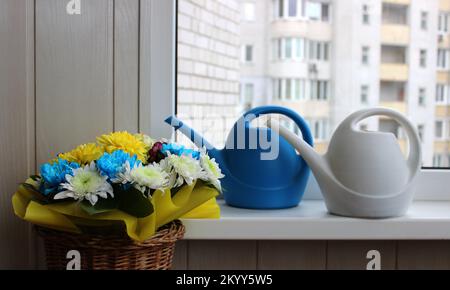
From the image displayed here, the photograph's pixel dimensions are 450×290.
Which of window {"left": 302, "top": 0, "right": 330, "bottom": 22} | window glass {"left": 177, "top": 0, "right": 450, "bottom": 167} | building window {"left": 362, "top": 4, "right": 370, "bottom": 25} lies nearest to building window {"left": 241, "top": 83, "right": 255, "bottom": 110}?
window glass {"left": 177, "top": 0, "right": 450, "bottom": 167}

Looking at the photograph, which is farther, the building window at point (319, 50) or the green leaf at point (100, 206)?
the building window at point (319, 50)

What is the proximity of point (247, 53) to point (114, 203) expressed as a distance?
2.19ft

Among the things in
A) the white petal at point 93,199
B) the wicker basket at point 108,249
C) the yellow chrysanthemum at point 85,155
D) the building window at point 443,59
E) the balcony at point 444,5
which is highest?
the balcony at point 444,5

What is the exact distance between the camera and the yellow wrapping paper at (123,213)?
3.07ft

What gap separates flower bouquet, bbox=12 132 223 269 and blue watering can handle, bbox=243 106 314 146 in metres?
0.27

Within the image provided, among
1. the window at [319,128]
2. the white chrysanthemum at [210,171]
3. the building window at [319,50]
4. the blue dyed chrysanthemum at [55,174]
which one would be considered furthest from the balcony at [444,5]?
the blue dyed chrysanthemum at [55,174]

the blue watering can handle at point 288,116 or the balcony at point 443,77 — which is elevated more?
the balcony at point 443,77

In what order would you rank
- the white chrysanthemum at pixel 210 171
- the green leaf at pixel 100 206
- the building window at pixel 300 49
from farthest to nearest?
1. the building window at pixel 300 49
2. the white chrysanthemum at pixel 210 171
3. the green leaf at pixel 100 206

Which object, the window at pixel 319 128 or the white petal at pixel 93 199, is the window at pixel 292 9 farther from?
the white petal at pixel 93 199

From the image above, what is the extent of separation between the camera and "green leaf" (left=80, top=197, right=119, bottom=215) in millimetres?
904

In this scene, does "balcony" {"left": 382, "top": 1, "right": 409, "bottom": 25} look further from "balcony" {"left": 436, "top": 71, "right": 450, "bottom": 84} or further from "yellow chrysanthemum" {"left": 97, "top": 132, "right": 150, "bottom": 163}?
"yellow chrysanthemum" {"left": 97, "top": 132, "right": 150, "bottom": 163}
